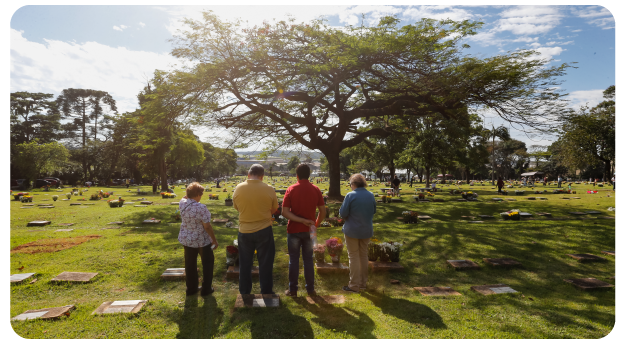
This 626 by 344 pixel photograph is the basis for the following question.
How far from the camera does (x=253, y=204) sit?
4453 millimetres

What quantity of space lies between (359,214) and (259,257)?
1.74m

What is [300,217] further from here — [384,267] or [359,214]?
[384,267]

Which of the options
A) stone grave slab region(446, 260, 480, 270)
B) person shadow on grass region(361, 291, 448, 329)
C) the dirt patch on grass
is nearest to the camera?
person shadow on grass region(361, 291, 448, 329)

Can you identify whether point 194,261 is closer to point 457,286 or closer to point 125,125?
point 457,286

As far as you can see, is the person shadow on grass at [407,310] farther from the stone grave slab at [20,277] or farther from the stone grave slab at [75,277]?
the stone grave slab at [20,277]

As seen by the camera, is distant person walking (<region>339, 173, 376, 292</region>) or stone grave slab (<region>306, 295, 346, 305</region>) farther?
distant person walking (<region>339, 173, 376, 292</region>)

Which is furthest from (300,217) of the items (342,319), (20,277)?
(20,277)

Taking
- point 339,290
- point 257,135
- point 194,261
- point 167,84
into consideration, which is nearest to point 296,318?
point 339,290

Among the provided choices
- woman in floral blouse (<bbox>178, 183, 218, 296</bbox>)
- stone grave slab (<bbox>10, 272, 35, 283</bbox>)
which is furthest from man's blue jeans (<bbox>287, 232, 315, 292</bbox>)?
stone grave slab (<bbox>10, 272, 35, 283</bbox>)

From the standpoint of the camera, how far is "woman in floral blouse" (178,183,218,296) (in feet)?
15.2

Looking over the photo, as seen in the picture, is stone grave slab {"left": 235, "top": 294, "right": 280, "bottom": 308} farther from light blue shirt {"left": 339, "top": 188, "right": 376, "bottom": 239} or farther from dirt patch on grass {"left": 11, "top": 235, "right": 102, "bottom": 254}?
dirt patch on grass {"left": 11, "top": 235, "right": 102, "bottom": 254}

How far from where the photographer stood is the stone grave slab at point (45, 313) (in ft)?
12.6

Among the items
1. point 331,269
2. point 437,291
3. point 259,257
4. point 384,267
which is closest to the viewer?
point 259,257

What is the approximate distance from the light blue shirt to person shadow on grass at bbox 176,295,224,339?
90.9 inches
